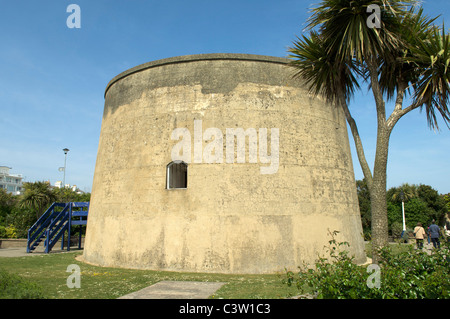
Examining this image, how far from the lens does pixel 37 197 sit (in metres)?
26.5

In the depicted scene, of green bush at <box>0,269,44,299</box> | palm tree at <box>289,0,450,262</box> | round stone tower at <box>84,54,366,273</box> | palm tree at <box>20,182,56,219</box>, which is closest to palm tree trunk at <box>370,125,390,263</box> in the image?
palm tree at <box>289,0,450,262</box>

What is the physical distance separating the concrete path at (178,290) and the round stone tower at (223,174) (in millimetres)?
1826

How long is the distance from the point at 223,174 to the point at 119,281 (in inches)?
171

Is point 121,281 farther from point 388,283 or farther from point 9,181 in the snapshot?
point 9,181

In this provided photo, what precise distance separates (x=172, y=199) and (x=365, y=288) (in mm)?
7456

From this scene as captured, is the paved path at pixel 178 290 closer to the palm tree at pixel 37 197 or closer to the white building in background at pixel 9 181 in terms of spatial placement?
the palm tree at pixel 37 197

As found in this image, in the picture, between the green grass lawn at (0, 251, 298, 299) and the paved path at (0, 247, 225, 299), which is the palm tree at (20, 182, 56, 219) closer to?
the green grass lawn at (0, 251, 298, 299)

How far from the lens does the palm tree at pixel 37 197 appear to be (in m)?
26.4

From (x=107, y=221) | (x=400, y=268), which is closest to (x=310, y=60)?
(x=400, y=268)

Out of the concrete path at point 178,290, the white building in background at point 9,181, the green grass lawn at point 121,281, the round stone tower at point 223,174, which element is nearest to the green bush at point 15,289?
the green grass lawn at point 121,281

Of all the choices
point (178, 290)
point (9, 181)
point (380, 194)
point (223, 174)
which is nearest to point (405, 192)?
point (223, 174)

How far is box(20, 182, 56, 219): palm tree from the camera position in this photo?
1041 inches

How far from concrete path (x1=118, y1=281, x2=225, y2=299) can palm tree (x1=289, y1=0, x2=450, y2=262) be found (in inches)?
151

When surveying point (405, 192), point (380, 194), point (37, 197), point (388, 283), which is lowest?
point (388, 283)
